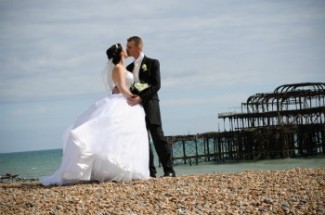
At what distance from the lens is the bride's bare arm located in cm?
858

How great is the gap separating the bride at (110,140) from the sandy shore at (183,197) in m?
0.28

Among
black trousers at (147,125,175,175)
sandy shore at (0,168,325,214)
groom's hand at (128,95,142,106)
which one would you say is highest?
groom's hand at (128,95,142,106)

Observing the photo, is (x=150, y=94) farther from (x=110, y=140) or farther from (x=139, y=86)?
(x=110, y=140)

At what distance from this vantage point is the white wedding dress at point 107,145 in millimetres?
8141

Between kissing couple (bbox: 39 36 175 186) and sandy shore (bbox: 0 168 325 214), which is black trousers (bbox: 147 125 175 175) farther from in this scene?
sandy shore (bbox: 0 168 325 214)

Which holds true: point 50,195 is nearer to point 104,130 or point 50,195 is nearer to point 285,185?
point 104,130

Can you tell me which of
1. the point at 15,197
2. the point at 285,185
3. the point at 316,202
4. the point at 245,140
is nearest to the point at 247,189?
the point at 285,185

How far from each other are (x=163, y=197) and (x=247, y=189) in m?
1.22

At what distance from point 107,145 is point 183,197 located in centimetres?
197

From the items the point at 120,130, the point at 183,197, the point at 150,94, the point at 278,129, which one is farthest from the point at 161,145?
the point at 278,129

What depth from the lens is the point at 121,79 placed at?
28.1ft

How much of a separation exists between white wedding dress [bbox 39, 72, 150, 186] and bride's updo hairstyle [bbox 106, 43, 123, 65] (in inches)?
13.0

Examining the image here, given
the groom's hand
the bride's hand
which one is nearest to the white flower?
the groom's hand

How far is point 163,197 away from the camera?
679 centimetres
